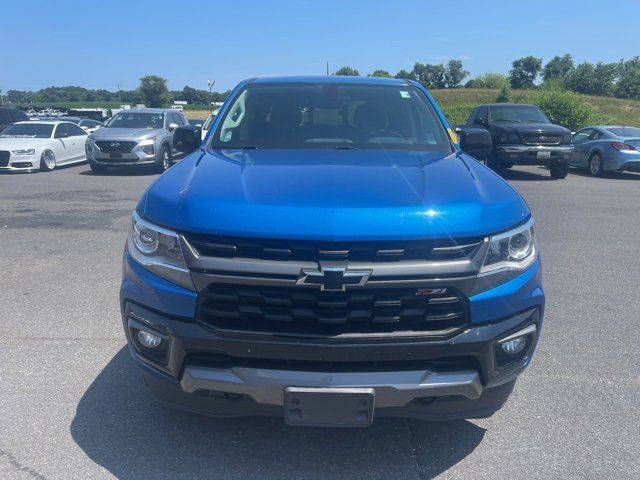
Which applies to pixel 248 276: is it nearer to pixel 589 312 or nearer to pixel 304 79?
pixel 304 79

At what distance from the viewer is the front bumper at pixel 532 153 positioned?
586 inches

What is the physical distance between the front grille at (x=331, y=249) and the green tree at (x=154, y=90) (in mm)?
58578

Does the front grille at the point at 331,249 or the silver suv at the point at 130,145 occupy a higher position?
the front grille at the point at 331,249

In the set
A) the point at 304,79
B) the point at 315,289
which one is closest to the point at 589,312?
the point at 304,79

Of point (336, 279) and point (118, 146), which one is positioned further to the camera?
point (118, 146)

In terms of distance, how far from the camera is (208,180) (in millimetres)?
3129

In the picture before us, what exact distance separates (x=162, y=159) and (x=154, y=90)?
5236 centimetres

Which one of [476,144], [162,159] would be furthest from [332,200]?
[162,159]

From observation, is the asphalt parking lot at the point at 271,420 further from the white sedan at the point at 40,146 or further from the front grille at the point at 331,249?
the white sedan at the point at 40,146

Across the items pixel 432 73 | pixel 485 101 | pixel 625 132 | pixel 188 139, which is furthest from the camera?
pixel 432 73

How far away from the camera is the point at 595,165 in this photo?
55.7 feet

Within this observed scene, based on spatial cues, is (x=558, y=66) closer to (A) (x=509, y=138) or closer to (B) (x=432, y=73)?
(B) (x=432, y=73)

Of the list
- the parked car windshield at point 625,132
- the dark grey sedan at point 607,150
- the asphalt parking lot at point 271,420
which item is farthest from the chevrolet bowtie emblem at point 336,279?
the parked car windshield at point 625,132

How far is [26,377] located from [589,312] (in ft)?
14.9
